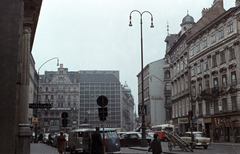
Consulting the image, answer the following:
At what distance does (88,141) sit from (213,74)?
101 ft

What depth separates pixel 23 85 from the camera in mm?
17359

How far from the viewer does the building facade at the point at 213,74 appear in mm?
41312

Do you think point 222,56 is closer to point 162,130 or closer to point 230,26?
point 230,26

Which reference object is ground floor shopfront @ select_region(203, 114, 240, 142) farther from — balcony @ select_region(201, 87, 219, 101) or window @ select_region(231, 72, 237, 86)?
window @ select_region(231, 72, 237, 86)

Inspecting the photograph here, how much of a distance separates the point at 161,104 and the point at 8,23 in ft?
265

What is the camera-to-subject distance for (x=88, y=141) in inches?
824

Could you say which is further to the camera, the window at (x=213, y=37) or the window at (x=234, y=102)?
the window at (x=213, y=37)

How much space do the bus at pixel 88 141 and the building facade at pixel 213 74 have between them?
57.7 ft

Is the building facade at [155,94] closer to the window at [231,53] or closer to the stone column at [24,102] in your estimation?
the window at [231,53]

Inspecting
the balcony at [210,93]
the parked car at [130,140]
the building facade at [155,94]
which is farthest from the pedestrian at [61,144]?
the building facade at [155,94]

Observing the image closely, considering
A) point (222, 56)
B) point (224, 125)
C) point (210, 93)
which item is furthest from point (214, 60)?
point (224, 125)

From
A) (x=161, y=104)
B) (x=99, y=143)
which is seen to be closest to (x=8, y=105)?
(x=99, y=143)

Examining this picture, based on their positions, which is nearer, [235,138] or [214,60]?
[235,138]

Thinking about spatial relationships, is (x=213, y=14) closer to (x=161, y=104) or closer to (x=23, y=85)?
(x=161, y=104)
